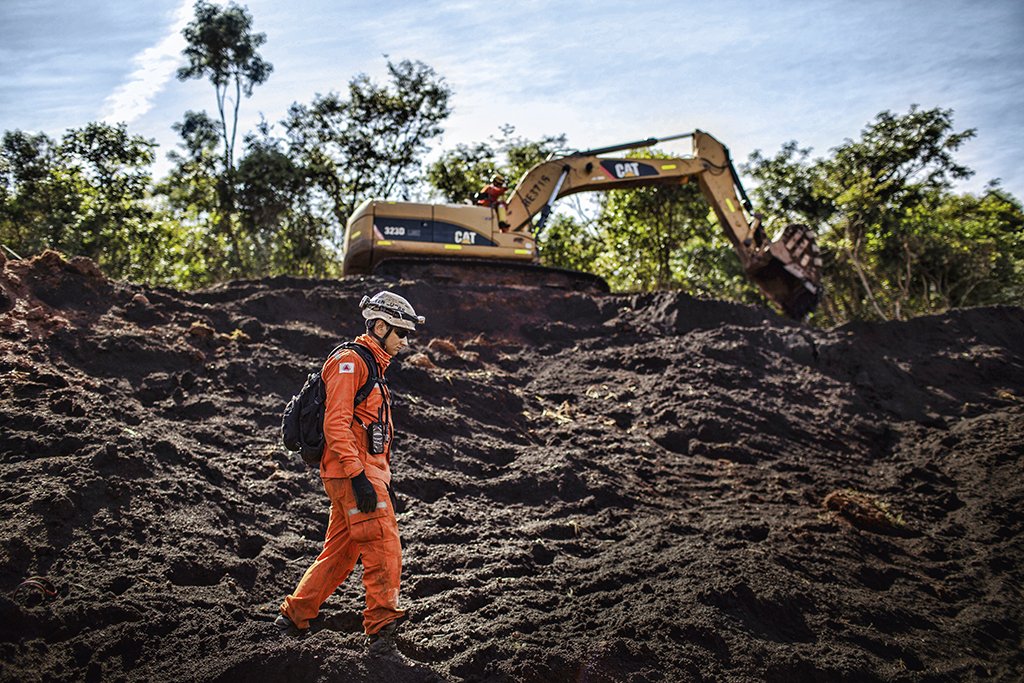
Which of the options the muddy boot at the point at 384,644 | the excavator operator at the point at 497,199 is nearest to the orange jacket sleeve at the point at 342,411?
the muddy boot at the point at 384,644

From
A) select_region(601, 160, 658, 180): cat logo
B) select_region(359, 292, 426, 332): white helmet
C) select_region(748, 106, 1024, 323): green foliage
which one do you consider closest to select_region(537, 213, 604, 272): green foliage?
select_region(748, 106, 1024, 323): green foliage

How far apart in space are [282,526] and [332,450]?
2.18 metres

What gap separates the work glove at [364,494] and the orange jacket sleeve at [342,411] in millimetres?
53

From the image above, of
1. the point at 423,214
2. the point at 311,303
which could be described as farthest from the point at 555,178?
the point at 311,303

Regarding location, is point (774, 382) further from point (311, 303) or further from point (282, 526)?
point (282, 526)

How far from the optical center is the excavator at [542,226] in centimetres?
1373

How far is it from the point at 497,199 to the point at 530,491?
7.42m

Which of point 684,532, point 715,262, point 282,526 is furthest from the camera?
point 715,262

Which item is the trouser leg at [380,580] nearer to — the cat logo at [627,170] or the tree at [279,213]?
the cat logo at [627,170]

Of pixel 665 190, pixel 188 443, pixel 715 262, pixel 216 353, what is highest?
pixel 665 190

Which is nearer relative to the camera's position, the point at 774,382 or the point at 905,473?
the point at 905,473

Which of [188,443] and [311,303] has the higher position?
[311,303]

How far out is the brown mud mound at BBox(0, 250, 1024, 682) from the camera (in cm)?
507

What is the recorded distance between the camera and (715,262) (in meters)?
21.6
